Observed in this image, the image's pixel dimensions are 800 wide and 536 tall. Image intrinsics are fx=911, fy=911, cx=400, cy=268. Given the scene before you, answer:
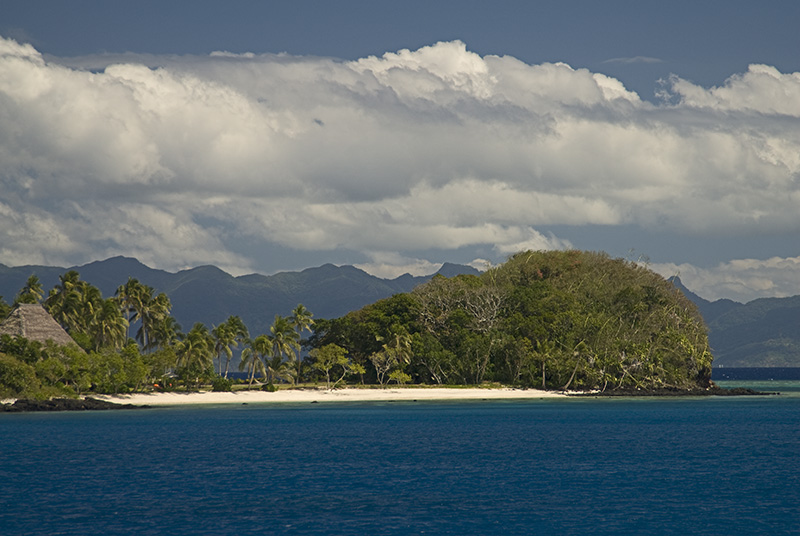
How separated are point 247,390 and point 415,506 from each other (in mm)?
74461

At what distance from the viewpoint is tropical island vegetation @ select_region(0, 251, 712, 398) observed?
10906 cm

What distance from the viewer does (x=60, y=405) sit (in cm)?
8631

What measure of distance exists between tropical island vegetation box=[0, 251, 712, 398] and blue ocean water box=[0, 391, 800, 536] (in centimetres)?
2907

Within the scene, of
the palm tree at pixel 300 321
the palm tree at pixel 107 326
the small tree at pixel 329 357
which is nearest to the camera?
the palm tree at pixel 107 326

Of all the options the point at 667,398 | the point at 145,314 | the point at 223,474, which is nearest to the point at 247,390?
Result: the point at 145,314

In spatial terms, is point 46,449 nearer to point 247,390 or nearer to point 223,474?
point 223,474

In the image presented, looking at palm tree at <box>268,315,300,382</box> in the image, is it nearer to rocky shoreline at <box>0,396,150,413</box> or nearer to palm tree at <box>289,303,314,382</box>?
palm tree at <box>289,303,314,382</box>

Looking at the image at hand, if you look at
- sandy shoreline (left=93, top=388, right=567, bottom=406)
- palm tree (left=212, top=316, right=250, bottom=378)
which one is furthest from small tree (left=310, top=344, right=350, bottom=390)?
palm tree (left=212, top=316, right=250, bottom=378)

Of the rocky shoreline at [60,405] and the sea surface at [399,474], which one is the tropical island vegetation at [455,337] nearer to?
the rocky shoreline at [60,405]

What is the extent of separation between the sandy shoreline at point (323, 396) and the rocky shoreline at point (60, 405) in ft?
12.7

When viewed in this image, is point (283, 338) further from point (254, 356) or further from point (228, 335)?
point (228, 335)

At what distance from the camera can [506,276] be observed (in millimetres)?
129750

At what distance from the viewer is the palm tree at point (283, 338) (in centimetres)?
11144

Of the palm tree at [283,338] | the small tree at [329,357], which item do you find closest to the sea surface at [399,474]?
the small tree at [329,357]
